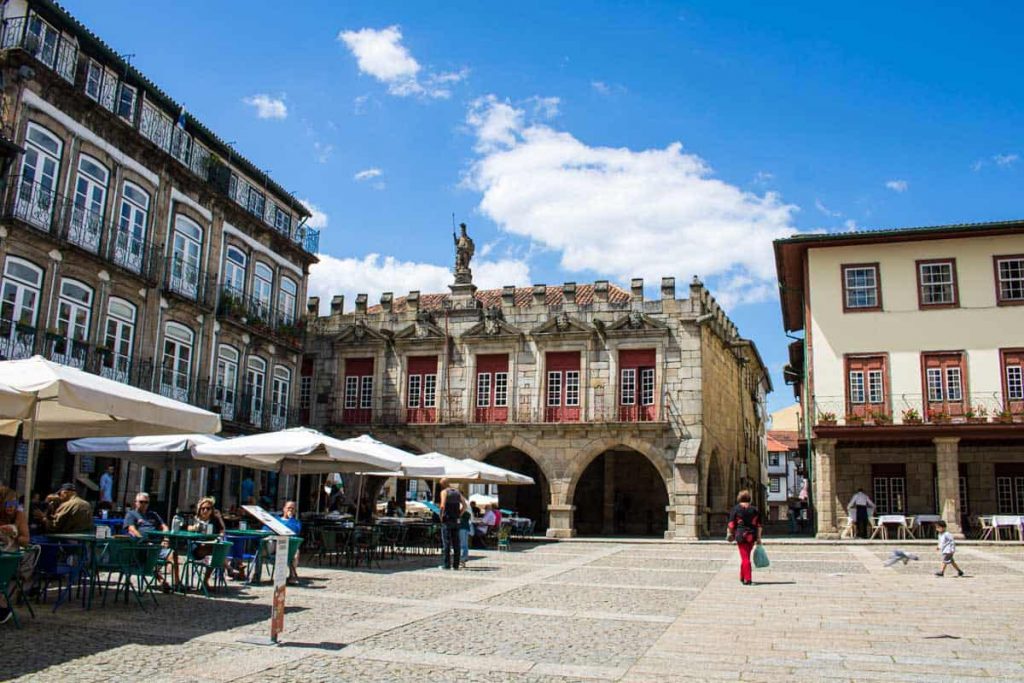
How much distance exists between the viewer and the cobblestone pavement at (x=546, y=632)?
6875 mm

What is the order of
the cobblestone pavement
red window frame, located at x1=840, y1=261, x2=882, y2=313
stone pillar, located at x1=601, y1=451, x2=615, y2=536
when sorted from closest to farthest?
the cobblestone pavement, red window frame, located at x1=840, y1=261, x2=882, y2=313, stone pillar, located at x1=601, y1=451, x2=615, y2=536

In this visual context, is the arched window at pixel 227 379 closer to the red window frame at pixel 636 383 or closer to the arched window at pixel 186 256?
the arched window at pixel 186 256

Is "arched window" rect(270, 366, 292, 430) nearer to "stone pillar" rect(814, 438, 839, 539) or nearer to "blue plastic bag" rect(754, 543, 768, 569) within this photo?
"stone pillar" rect(814, 438, 839, 539)

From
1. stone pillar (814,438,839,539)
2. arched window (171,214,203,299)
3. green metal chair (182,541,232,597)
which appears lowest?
green metal chair (182,541,232,597)

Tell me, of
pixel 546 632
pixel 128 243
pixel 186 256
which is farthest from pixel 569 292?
pixel 546 632

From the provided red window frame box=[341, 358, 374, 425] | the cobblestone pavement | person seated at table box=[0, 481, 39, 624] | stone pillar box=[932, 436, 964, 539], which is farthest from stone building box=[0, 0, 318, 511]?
stone pillar box=[932, 436, 964, 539]

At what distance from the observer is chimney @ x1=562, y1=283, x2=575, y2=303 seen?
3234 centimetres

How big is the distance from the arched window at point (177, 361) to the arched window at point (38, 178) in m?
5.09

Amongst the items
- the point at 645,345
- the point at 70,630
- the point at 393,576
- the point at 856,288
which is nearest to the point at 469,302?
the point at 645,345

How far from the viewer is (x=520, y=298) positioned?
119 feet

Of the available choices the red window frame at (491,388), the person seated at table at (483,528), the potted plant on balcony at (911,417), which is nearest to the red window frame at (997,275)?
the potted plant on balcony at (911,417)

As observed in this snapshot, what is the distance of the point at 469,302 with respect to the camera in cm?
3444

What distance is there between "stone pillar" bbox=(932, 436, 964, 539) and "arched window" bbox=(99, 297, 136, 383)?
2172cm

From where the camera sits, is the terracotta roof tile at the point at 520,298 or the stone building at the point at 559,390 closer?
the stone building at the point at 559,390
